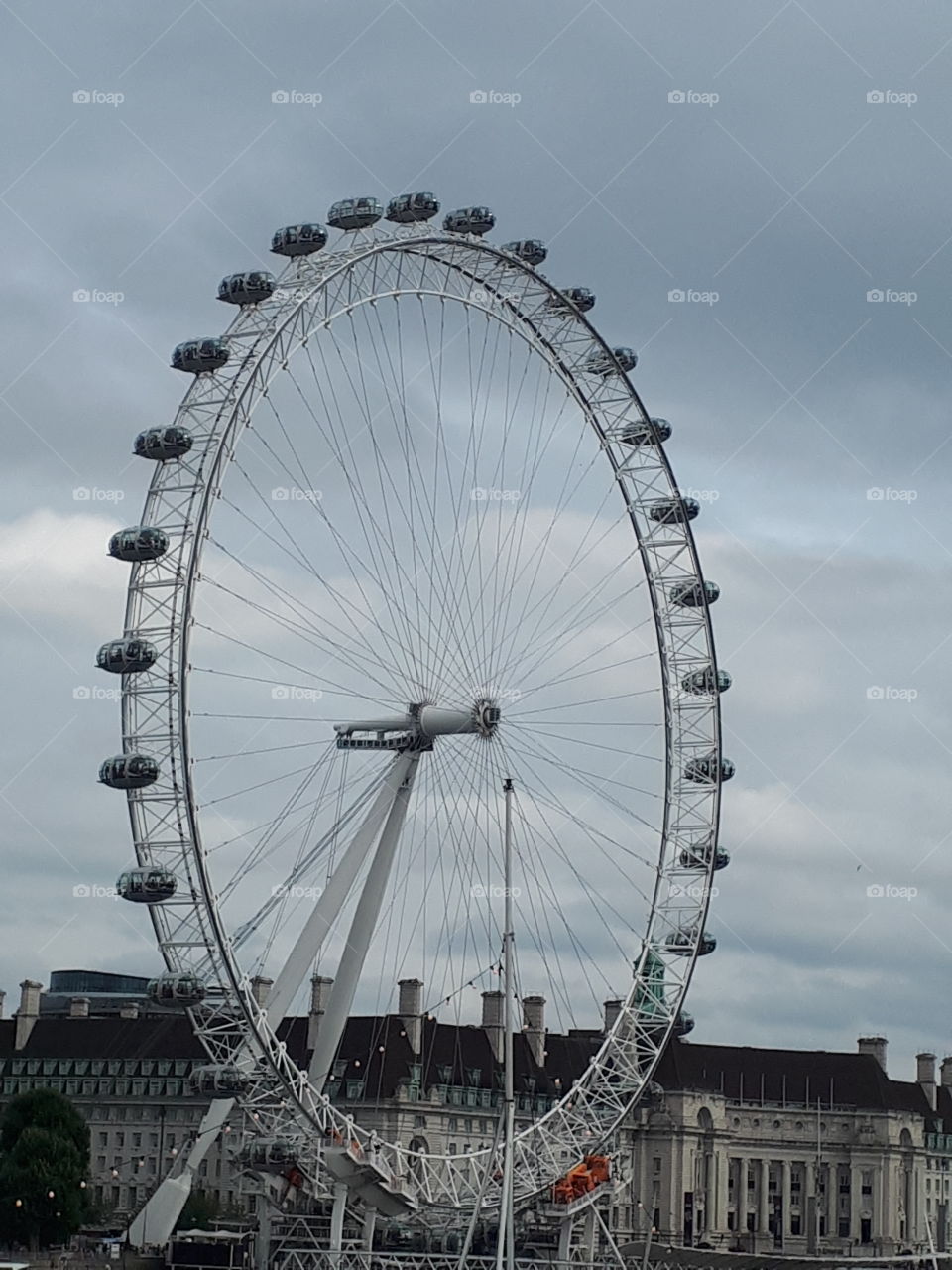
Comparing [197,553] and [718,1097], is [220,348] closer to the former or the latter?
[197,553]

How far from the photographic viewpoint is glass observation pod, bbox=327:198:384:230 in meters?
68.4

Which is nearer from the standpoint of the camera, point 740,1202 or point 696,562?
point 696,562

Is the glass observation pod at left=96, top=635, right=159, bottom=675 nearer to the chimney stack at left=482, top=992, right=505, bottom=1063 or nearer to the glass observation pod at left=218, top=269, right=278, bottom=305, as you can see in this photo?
the glass observation pod at left=218, top=269, right=278, bottom=305

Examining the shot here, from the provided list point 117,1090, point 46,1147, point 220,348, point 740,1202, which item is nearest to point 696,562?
point 220,348

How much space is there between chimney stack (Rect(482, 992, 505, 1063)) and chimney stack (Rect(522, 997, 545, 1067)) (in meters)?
1.31

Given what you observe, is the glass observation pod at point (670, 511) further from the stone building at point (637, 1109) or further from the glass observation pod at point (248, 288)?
the stone building at point (637, 1109)

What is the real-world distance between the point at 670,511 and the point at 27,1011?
67.9 meters

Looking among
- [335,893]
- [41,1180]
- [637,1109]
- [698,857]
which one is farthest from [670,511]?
[637,1109]

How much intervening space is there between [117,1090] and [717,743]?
60.9m

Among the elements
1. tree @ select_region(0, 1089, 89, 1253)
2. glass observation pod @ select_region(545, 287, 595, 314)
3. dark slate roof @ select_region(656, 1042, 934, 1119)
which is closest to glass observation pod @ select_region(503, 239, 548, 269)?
glass observation pod @ select_region(545, 287, 595, 314)

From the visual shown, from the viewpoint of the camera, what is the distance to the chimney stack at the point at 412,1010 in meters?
123

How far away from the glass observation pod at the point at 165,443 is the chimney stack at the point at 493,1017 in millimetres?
70148

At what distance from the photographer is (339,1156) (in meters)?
69.9

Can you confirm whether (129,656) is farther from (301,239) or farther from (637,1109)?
(637,1109)
